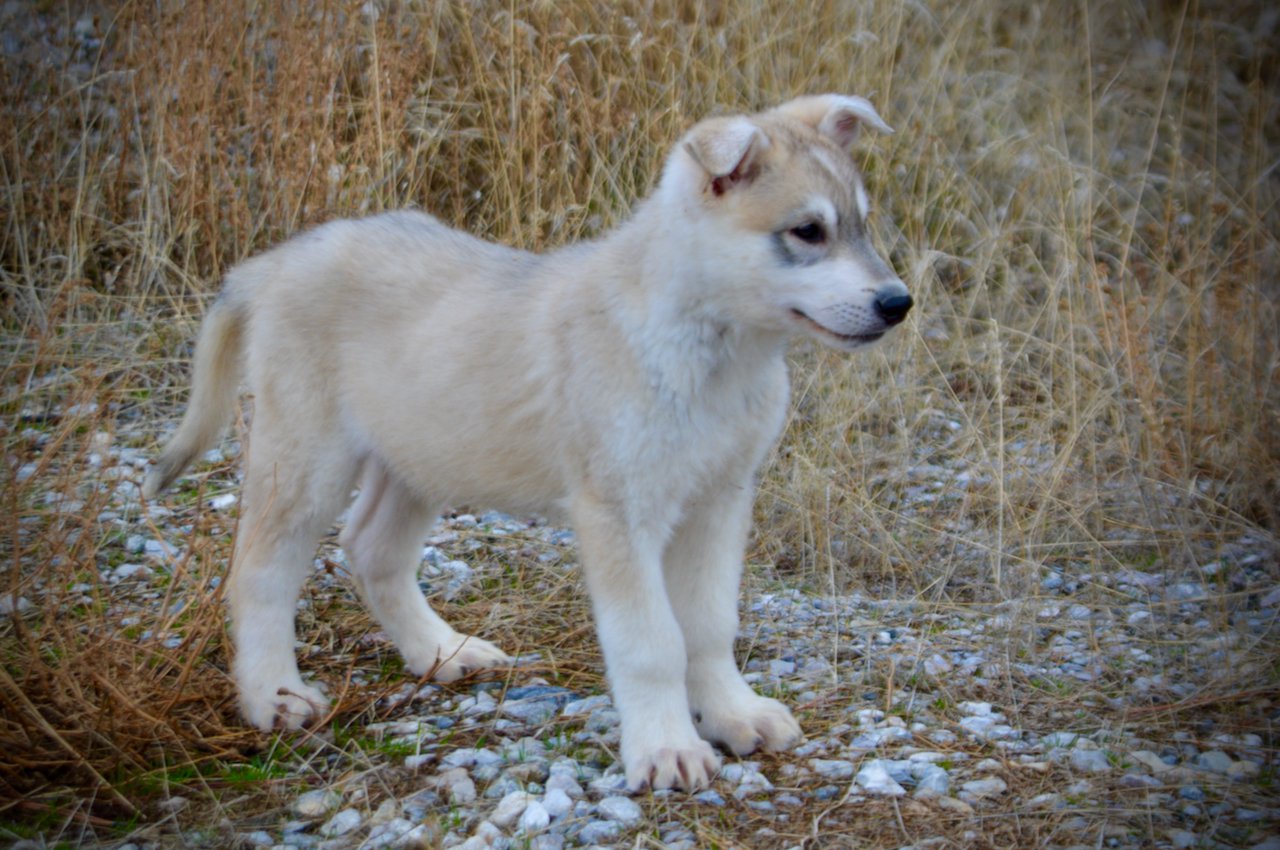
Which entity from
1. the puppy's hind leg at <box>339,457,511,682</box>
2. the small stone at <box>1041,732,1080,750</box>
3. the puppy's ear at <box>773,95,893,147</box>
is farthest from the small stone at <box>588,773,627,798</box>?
the puppy's ear at <box>773,95,893,147</box>

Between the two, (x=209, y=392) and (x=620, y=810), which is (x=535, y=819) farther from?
(x=209, y=392)

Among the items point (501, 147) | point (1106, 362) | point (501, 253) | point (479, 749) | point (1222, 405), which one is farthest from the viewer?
point (501, 147)

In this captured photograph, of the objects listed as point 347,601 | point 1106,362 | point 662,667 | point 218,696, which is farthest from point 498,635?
point 1106,362

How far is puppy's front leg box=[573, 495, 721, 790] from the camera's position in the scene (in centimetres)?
318

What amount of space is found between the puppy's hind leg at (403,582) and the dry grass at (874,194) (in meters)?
0.22

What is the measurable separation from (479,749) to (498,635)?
2.87 feet

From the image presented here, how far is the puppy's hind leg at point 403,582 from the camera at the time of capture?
3996 millimetres

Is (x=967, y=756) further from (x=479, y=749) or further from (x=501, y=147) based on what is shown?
(x=501, y=147)

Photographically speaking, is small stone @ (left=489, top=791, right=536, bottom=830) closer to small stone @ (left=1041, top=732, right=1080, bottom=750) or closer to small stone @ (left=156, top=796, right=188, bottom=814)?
small stone @ (left=156, top=796, right=188, bottom=814)

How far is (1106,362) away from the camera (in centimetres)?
534

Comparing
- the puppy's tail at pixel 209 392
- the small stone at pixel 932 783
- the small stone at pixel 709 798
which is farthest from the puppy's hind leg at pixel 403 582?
the small stone at pixel 932 783

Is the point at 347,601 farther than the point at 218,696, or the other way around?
the point at 347,601

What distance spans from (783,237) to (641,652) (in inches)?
41.6

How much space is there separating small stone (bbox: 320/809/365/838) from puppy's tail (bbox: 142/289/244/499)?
1.20 metres
